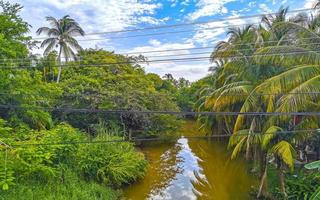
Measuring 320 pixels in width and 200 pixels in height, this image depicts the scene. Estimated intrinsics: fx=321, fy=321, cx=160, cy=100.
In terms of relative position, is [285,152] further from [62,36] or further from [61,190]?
[62,36]

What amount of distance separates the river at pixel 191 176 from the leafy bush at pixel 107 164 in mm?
609

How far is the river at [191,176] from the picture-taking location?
11203 millimetres

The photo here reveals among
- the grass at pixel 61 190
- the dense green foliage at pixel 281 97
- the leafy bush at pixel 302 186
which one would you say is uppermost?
the dense green foliage at pixel 281 97

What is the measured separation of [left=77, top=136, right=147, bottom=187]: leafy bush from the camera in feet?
35.1

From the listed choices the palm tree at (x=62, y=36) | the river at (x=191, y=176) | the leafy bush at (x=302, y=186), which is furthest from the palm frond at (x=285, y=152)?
the palm tree at (x=62, y=36)

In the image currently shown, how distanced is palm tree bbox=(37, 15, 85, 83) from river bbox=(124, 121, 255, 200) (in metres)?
9.31

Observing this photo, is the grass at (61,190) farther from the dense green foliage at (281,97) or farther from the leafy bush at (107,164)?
the dense green foliage at (281,97)

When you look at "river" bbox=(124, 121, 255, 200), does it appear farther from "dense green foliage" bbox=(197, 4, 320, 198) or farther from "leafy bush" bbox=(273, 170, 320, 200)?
"leafy bush" bbox=(273, 170, 320, 200)

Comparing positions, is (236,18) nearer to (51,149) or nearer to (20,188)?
(51,149)

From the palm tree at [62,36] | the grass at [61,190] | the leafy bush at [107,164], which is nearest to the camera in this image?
the grass at [61,190]

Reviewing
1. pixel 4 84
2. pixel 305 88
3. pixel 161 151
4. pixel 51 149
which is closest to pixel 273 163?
pixel 305 88

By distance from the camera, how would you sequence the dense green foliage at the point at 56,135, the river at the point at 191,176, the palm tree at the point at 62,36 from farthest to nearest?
the palm tree at the point at 62,36
the river at the point at 191,176
the dense green foliage at the point at 56,135

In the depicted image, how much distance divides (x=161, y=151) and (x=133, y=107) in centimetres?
346

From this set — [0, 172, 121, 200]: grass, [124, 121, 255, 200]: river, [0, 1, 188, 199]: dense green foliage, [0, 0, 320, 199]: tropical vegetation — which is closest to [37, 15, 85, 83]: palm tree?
[0, 1, 188, 199]: dense green foliage
